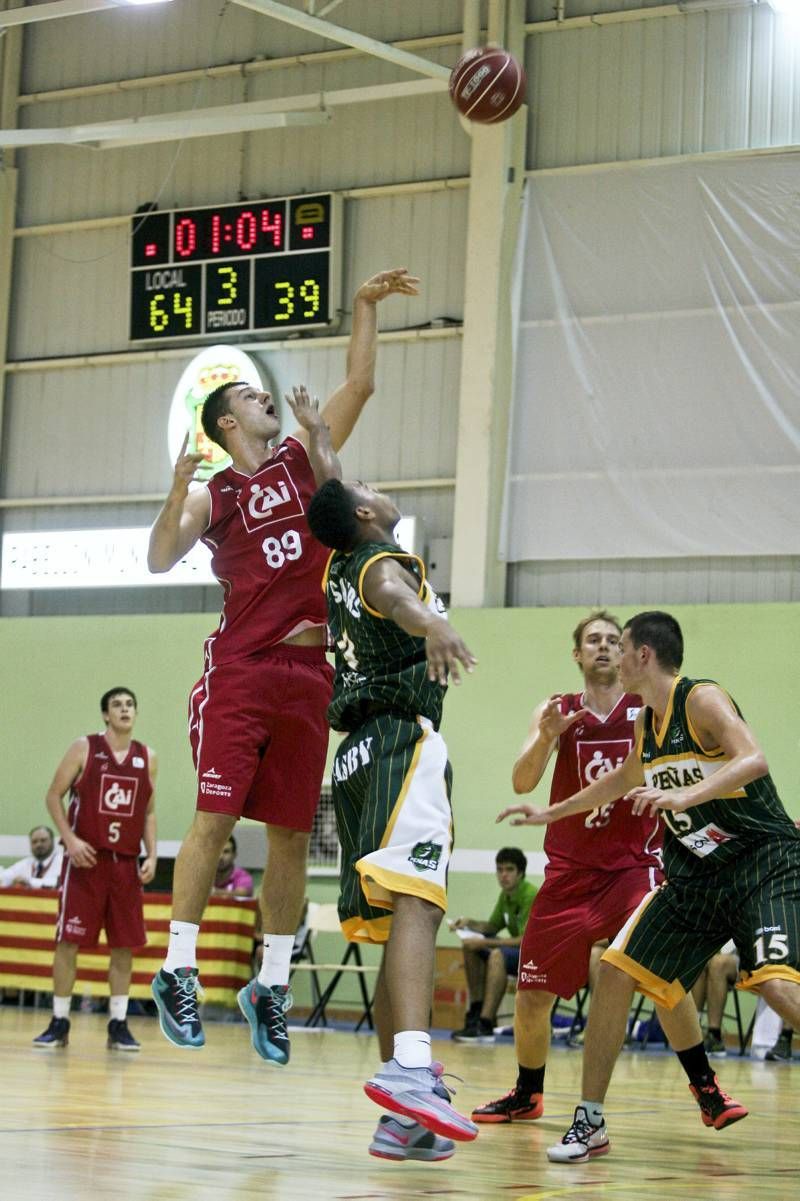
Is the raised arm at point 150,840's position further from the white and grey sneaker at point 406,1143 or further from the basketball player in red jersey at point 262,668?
the white and grey sneaker at point 406,1143

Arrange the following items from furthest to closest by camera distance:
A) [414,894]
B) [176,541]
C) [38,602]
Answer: [38,602] → [176,541] → [414,894]

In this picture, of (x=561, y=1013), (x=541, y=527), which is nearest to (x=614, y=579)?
(x=541, y=527)

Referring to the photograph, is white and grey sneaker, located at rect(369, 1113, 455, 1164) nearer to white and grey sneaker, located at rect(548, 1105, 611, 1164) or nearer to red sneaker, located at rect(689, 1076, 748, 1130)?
white and grey sneaker, located at rect(548, 1105, 611, 1164)

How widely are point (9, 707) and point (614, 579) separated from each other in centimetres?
646

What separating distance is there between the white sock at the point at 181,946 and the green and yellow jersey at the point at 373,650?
1.01 metres

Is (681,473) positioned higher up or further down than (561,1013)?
higher up

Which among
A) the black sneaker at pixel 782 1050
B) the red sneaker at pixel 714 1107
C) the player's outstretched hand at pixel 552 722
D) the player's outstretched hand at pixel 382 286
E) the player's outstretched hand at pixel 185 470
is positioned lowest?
the black sneaker at pixel 782 1050

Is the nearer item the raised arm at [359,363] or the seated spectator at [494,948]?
the raised arm at [359,363]

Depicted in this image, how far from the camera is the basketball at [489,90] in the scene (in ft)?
36.9

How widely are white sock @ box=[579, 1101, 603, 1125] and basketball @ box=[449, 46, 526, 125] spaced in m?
7.38

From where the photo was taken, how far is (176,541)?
5.86 meters

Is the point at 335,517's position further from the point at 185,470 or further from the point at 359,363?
the point at 359,363

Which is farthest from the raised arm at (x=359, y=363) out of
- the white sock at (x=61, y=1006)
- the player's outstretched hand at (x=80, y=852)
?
the white sock at (x=61, y=1006)

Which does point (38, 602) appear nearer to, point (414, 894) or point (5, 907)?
point (5, 907)
